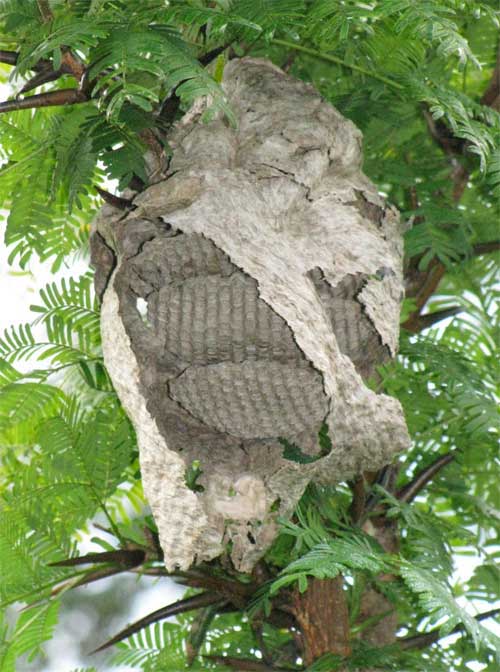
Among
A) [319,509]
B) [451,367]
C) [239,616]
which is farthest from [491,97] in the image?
[239,616]

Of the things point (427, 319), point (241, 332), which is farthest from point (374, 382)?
point (427, 319)

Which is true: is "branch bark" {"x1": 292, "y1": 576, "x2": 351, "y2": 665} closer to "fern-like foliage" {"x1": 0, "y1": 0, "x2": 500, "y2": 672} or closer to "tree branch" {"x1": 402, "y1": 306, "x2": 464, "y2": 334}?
"fern-like foliage" {"x1": 0, "y1": 0, "x2": 500, "y2": 672}

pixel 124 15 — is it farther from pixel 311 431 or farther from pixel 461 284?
pixel 461 284

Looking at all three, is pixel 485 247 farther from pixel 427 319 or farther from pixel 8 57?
pixel 8 57

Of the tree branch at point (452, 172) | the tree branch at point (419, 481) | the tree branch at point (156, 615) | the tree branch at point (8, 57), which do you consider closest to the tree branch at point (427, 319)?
the tree branch at point (452, 172)

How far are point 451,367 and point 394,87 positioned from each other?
0.78 ft

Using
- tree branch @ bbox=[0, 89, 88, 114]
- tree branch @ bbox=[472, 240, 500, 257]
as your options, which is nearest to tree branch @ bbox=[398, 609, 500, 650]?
tree branch @ bbox=[472, 240, 500, 257]

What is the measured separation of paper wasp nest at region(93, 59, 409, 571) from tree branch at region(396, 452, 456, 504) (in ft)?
0.62

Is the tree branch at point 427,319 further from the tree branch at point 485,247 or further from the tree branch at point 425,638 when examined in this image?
the tree branch at point 425,638

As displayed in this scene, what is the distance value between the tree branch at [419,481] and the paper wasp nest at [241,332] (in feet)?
0.62

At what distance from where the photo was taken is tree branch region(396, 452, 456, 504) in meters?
0.86

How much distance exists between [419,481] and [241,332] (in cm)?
33

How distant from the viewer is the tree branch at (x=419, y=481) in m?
0.86

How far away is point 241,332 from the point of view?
1.99ft
